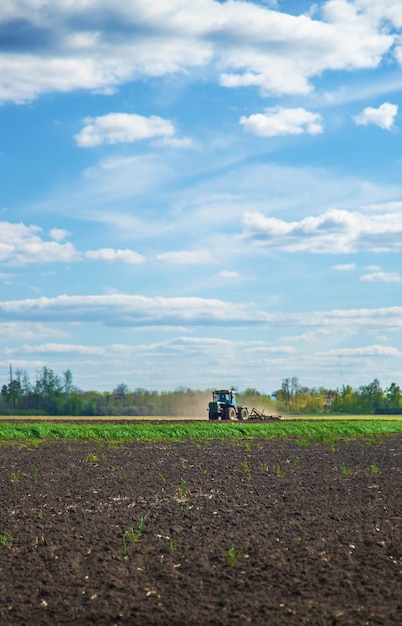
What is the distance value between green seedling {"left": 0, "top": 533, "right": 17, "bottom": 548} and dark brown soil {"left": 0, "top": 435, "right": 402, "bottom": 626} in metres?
0.02

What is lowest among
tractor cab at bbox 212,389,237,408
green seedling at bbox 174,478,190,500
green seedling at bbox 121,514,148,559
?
green seedling at bbox 121,514,148,559

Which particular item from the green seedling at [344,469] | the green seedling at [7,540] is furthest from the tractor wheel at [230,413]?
the green seedling at [7,540]

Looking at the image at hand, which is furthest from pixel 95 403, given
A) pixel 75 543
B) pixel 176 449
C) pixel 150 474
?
pixel 75 543

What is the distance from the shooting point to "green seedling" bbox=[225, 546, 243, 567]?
487 inches

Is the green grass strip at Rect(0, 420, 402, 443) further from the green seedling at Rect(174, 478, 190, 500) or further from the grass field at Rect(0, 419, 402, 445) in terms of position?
the green seedling at Rect(174, 478, 190, 500)

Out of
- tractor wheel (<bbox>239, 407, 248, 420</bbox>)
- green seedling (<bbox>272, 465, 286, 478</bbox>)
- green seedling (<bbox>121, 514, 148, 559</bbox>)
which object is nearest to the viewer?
green seedling (<bbox>121, 514, 148, 559</bbox>)

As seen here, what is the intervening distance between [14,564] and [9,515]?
3.36m

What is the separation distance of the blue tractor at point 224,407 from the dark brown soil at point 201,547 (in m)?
31.0

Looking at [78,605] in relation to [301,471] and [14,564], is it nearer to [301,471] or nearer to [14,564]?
[14,564]

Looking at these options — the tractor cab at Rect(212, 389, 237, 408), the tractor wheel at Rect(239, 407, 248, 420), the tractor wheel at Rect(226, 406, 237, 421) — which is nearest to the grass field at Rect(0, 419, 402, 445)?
the tractor wheel at Rect(226, 406, 237, 421)

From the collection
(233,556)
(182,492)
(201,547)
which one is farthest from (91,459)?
(233,556)

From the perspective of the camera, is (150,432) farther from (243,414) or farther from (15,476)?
(15,476)

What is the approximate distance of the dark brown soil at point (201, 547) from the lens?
10641 mm

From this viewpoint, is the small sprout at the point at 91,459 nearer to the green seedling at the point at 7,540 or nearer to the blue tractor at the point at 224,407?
the green seedling at the point at 7,540
